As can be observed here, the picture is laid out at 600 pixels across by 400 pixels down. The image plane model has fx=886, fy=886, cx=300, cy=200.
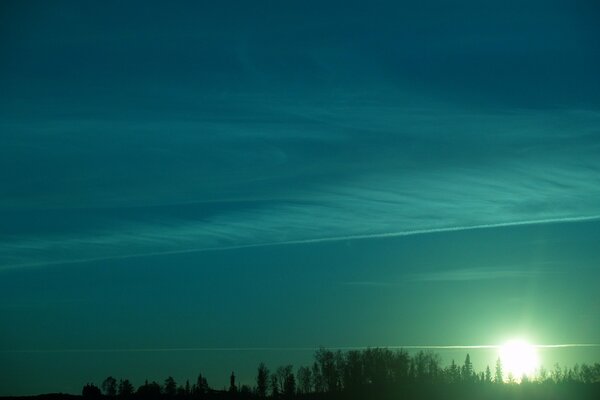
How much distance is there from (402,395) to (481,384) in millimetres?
21969

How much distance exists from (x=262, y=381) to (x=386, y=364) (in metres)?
24.6

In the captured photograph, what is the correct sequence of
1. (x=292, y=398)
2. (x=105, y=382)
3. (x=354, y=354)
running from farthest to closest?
1. (x=354, y=354)
2. (x=105, y=382)
3. (x=292, y=398)

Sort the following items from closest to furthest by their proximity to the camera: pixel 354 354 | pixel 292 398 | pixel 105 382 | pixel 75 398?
pixel 75 398 < pixel 292 398 < pixel 105 382 < pixel 354 354

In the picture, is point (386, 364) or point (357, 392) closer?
point (357, 392)

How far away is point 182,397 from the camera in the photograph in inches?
6324

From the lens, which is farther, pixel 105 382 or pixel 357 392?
pixel 105 382

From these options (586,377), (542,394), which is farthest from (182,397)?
(586,377)

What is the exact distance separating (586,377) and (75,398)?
312 feet

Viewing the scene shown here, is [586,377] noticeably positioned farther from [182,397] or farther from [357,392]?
[182,397]

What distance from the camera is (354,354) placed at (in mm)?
178875

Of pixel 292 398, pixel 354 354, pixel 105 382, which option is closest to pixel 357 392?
pixel 292 398

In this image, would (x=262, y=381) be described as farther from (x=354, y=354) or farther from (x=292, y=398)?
(x=354, y=354)

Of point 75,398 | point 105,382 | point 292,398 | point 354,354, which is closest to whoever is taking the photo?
point 75,398

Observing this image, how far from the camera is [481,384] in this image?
529ft
